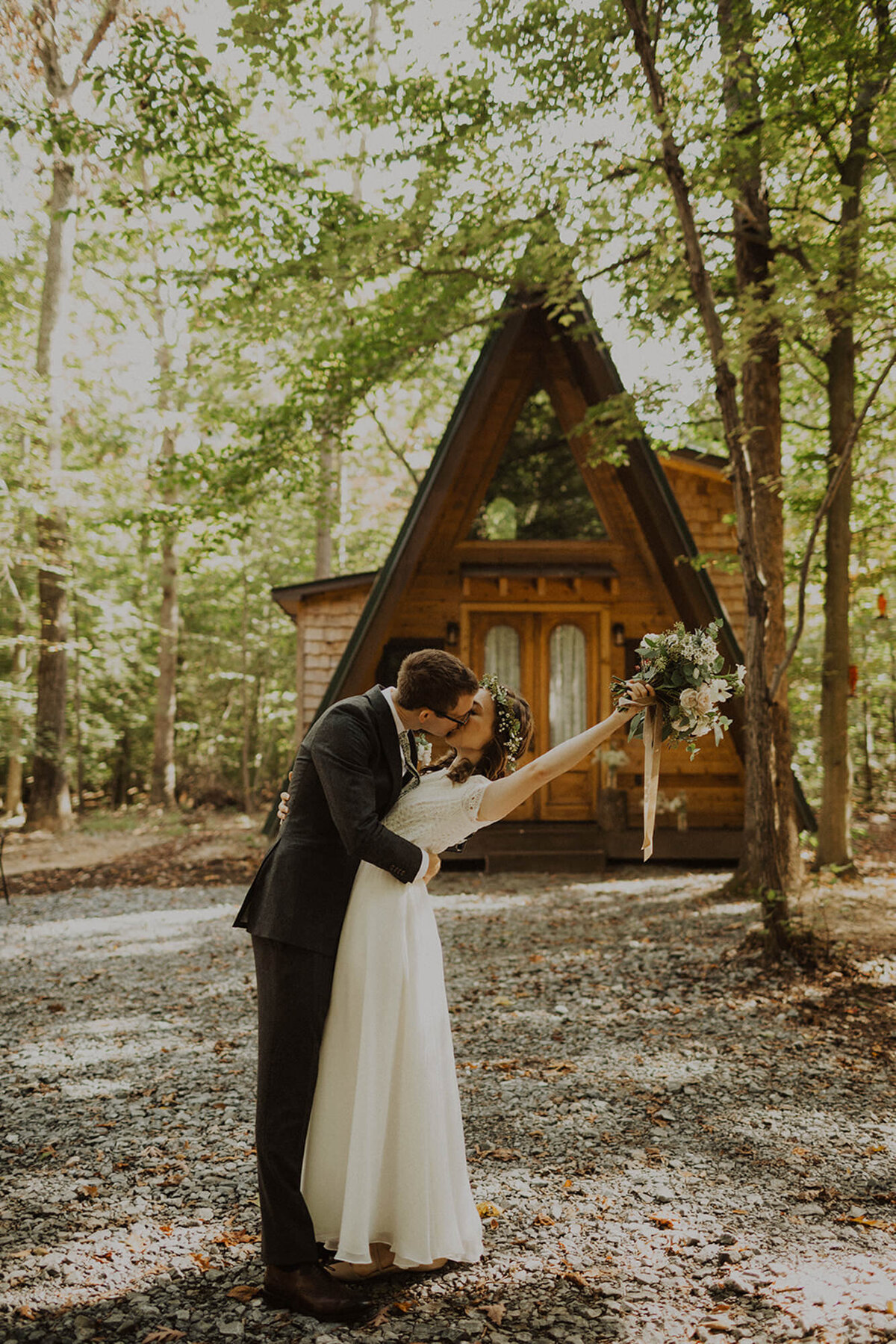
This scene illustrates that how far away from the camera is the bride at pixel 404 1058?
280cm

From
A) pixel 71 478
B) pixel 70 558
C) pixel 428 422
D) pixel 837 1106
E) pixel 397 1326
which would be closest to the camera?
pixel 397 1326

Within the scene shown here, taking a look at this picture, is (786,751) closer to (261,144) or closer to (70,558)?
(261,144)

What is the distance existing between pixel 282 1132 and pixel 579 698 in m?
9.27

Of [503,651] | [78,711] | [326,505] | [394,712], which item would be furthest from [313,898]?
[78,711]

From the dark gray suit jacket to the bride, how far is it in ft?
0.31

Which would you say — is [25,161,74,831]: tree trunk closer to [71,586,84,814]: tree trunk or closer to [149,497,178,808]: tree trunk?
[149,497,178,808]: tree trunk

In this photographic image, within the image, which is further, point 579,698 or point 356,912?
point 579,698

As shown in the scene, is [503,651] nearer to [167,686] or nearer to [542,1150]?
[542,1150]

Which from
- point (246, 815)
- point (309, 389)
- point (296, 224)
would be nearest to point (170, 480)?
point (309, 389)

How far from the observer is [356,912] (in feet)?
9.48

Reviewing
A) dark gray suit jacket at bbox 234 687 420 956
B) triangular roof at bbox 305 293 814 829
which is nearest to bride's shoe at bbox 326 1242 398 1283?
dark gray suit jacket at bbox 234 687 420 956

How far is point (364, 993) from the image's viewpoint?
9.30ft

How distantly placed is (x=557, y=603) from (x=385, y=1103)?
9.16m

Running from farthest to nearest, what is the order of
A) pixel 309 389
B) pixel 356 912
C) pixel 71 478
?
pixel 71 478
pixel 309 389
pixel 356 912
